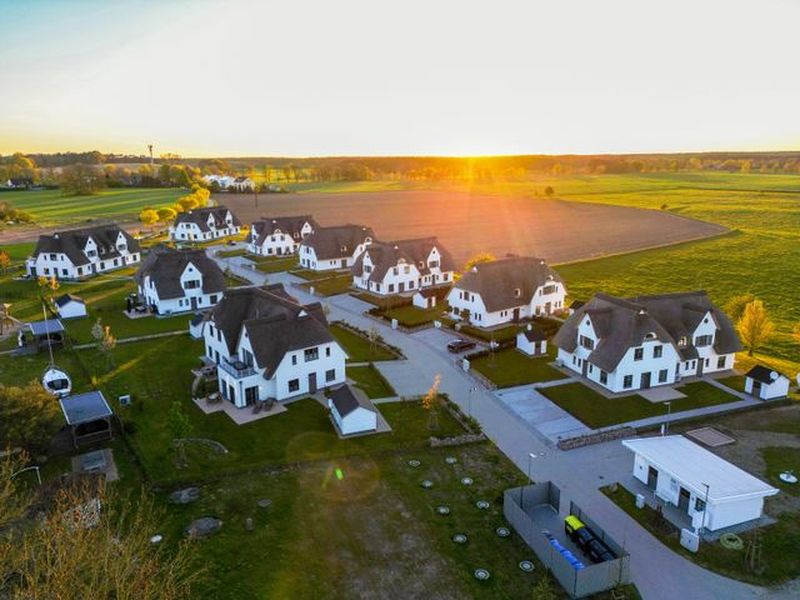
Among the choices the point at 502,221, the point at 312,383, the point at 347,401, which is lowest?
the point at 312,383

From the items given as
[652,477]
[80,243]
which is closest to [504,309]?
[652,477]

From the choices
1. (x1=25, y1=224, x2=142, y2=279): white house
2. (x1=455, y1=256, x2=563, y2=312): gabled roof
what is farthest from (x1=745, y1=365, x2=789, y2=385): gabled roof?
(x1=25, y1=224, x2=142, y2=279): white house

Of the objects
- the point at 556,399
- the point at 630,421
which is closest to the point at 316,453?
the point at 556,399

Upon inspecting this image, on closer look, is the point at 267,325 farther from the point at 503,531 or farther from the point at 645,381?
the point at 645,381

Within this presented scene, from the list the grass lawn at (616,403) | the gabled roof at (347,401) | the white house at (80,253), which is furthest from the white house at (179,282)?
the grass lawn at (616,403)

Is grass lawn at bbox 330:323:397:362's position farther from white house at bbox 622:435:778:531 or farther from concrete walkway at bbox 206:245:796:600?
white house at bbox 622:435:778:531

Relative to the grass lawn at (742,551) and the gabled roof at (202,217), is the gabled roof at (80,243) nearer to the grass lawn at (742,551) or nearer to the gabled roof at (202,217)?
the gabled roof at (202,217)
